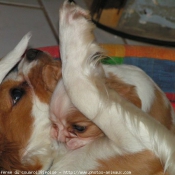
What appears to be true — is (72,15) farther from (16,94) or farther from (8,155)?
(8,155)

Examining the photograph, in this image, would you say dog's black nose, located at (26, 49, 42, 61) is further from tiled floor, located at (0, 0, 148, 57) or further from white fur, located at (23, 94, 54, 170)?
tiled floor, located at (0, 0, 148, 57)

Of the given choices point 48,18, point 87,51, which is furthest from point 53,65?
point 48,18

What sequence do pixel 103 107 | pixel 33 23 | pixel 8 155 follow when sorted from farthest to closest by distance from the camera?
pixel 33 23, pixel 8 155, pixel 103 107

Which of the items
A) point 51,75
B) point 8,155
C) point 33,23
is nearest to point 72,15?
point 51,75

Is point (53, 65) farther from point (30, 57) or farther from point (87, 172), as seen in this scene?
point (87, 172)

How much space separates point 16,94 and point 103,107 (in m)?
0.35

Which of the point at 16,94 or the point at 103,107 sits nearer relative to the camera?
the point at 103,107

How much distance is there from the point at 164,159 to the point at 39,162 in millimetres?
441

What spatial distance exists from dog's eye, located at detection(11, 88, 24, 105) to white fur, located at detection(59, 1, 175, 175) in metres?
0.23

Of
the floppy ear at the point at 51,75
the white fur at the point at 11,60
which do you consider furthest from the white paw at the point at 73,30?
the white fur at the point at 11,60

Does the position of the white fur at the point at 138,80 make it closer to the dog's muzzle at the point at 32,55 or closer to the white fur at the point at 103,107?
the white fur at the point at 103,107

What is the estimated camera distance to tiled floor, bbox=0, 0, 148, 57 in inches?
91.7

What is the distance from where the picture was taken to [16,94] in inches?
59.0

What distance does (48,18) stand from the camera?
2.50 m
